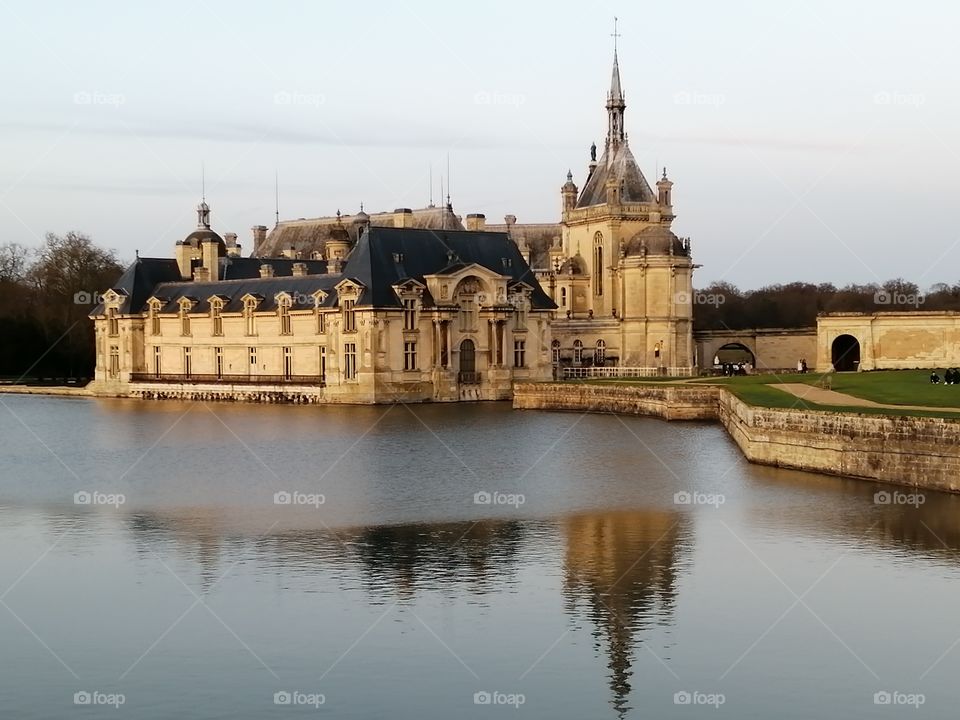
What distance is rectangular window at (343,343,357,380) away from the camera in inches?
2680

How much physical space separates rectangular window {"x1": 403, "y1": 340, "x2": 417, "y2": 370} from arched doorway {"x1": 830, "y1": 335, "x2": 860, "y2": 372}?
21860 millimetres

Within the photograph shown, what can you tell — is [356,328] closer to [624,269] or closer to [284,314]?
[284,314]

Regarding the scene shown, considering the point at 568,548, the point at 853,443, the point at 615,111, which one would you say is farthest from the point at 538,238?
the point at 568,548

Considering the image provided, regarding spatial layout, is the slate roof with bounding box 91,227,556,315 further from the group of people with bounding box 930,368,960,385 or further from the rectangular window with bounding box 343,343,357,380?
the group of people with bounding box 930,368,960,385

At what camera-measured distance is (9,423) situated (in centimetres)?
6053

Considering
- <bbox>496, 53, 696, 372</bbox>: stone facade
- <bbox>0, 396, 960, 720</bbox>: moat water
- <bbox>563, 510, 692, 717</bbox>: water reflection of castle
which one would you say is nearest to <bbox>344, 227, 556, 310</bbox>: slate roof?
<bbox>496, 53, 696, 372</bbox>: stone facade

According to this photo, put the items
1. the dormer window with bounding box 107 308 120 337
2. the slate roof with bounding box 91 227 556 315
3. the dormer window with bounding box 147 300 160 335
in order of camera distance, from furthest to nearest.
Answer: the dormer window with bounding box 107 308 120 337 < the dormer window with bounding box 147 300 160 335 < the slate roof with bounding box 91 227 556 315

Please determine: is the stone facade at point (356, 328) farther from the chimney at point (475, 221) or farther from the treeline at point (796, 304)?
the treeline at point (796, 304)

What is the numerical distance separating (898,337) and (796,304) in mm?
55100

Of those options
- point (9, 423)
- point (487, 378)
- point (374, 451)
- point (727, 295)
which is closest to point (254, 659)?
point (374, 451)

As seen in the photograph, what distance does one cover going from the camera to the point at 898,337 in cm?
7031

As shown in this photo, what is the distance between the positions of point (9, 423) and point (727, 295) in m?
82.0

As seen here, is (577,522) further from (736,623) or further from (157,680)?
(157,680)

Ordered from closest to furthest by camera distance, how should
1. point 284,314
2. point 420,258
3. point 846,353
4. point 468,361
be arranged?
point 420,258, point 468,361, point 284,314, point 846,353
